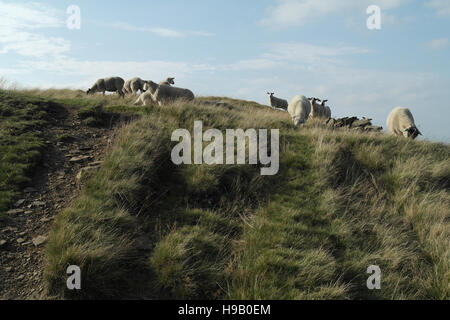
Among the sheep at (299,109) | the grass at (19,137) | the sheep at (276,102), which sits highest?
the sheep at (276,102)

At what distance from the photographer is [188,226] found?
6.23 meters

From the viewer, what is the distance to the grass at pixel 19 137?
6.70 metres

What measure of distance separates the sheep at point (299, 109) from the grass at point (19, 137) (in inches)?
344

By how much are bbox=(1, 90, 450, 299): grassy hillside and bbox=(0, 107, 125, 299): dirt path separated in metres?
0.32

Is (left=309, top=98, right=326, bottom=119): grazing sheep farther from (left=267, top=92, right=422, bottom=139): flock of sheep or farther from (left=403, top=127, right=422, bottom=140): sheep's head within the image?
(left=403, top=127, right=422, bottom=140): sheep's head

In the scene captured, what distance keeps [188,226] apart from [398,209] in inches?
182

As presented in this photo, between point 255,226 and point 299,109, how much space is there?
9687mm

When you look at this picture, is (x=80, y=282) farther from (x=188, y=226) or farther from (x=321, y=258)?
(x=321, y=258)

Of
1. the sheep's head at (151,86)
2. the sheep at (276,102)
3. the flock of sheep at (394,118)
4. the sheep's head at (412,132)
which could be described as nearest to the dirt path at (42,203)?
the sheep's head at (151,86)

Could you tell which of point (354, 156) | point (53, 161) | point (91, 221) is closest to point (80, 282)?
point (91, 221)

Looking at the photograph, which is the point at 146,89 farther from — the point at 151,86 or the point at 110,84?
the point at 110,84

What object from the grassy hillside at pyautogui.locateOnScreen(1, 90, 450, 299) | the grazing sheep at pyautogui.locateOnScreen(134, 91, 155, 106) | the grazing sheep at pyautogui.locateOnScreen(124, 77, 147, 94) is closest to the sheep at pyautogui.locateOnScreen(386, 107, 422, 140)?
the grassy hillside at pyautogui.locateOnScreen(1, 90, 450, 299)

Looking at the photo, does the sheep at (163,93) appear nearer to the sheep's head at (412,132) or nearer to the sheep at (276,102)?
the sheep's head at (412,132)

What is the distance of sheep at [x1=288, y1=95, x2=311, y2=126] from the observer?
46.2 feet
